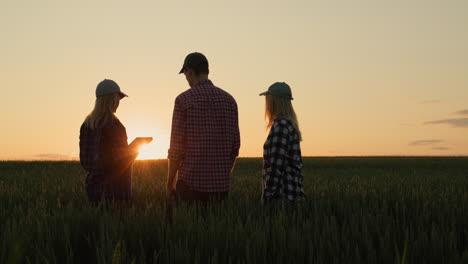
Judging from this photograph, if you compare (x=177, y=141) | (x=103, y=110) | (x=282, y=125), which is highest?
(x=103, y=110)

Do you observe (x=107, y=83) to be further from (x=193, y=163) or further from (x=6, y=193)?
(x=6, y=193)

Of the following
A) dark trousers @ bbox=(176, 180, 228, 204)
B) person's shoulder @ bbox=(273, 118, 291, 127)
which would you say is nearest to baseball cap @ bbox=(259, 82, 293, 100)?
person's shoulder @ bbox=(273, 118, 291, 127)

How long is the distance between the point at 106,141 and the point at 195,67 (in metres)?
1.26

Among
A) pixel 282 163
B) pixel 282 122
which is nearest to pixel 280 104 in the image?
pixel 282 122

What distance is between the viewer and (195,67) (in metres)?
5.03

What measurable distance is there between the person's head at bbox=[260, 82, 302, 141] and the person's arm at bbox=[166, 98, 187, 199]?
988 mm

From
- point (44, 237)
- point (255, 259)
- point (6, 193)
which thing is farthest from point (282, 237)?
point (6, 193)

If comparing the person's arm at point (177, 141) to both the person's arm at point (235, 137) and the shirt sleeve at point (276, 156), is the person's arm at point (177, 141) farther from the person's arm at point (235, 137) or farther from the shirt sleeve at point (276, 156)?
the shirt sleeve at point (276, 156)

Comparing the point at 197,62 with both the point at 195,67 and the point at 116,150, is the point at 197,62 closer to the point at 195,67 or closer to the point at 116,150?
the point at 195,67

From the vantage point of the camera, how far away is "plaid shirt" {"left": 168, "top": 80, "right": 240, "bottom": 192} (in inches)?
193

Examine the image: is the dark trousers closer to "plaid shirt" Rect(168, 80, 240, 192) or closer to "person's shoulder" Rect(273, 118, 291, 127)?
"plaid shirt" Rect(168, 80, 240, 192)

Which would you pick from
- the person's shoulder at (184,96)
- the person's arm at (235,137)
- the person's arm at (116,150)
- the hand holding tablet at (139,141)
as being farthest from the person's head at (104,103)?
the person's arm at (235,137)

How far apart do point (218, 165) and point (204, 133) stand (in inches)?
15.0

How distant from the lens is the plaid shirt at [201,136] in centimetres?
491
